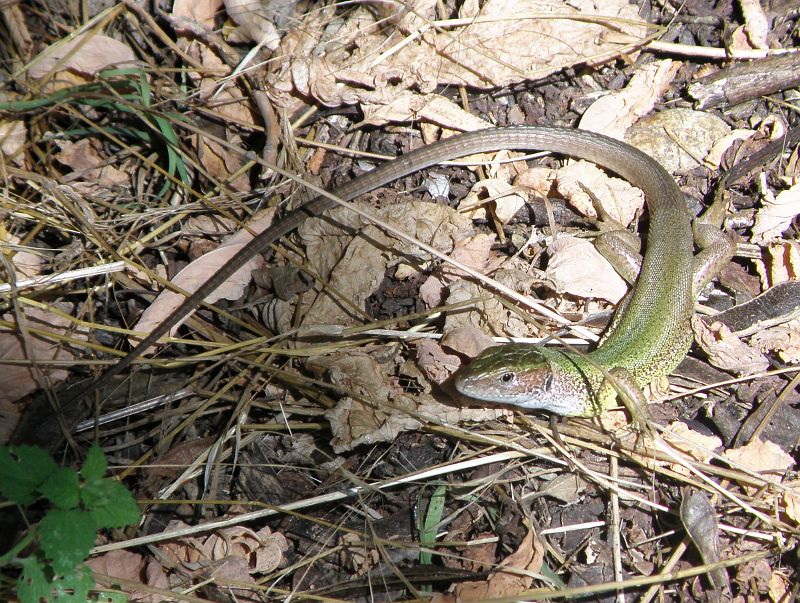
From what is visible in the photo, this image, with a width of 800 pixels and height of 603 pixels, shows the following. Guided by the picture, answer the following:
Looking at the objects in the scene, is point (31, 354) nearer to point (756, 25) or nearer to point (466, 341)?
point (466, 341)

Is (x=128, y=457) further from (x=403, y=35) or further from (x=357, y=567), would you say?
(x=403, y=35)

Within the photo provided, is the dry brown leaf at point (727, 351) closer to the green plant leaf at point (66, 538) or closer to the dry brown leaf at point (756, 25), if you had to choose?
the dry brown leaf at point (756, 25)

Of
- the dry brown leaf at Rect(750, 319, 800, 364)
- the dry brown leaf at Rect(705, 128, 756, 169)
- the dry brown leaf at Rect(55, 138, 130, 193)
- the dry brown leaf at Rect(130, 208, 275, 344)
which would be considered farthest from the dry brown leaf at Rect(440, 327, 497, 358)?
the dry brown leaf at Rect(55, 138, 130, 193)

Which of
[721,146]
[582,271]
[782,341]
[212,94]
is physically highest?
[212,94]

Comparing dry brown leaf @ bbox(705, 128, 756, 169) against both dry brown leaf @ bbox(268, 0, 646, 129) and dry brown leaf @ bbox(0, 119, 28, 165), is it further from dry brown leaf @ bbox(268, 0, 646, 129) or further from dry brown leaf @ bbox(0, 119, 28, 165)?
dry brown leaf @ bbox(0, 119, 28, 165)

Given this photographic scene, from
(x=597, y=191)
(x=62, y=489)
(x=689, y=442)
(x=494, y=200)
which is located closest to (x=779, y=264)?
(x=597, y=191)

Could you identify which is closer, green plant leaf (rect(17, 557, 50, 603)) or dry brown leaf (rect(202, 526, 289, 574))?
green plant leaf (rect(17, 557, 50, 603))
